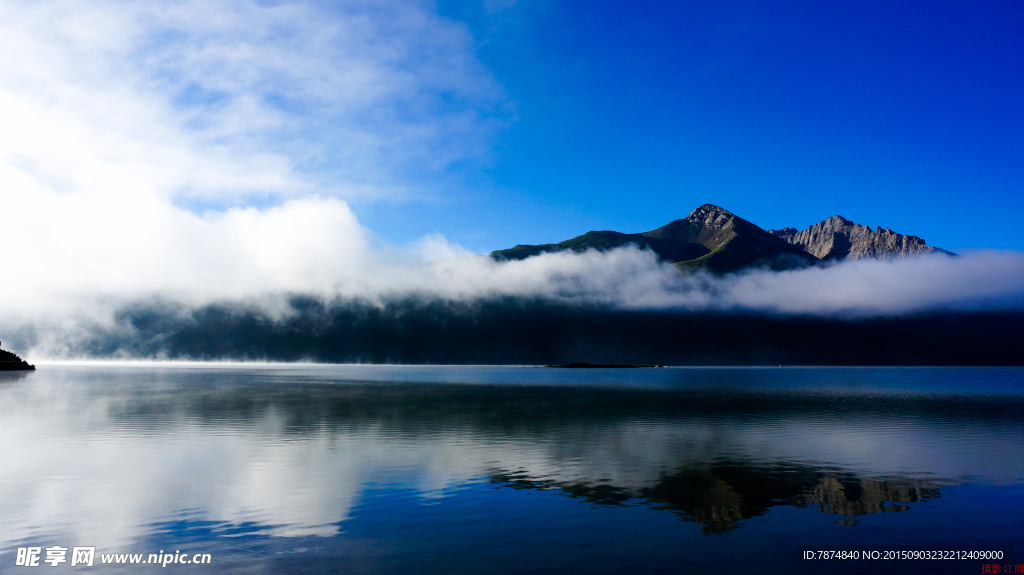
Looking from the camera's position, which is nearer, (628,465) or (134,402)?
(628,465)

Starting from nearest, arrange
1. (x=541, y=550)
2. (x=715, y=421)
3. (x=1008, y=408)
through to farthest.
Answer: (x=541, y=550) → (x=715, y=421) → (x=1008, y=408)

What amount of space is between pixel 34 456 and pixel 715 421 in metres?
58.9

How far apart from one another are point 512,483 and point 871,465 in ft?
76.8

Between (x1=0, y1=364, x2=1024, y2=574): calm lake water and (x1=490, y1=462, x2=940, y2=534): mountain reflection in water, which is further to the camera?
(x1=490, y1=462, x2=940, y2=534): mountain reflection in water

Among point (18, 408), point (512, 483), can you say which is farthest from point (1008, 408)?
point (18, 408)

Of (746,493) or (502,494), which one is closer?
(502,494)

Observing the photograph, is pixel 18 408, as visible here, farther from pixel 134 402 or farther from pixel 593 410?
pixel 593 410

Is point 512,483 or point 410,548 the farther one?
point 512,483

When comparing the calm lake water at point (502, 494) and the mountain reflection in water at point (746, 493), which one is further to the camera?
the mountain reflection in water at point (746, 493)

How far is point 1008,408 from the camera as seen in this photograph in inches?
3273

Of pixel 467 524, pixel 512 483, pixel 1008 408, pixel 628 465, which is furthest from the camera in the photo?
pixel 1008 408

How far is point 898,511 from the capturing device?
25281 mm

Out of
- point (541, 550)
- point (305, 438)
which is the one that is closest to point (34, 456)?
point (305, 438)

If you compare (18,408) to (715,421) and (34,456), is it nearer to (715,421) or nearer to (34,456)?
(34,456)
